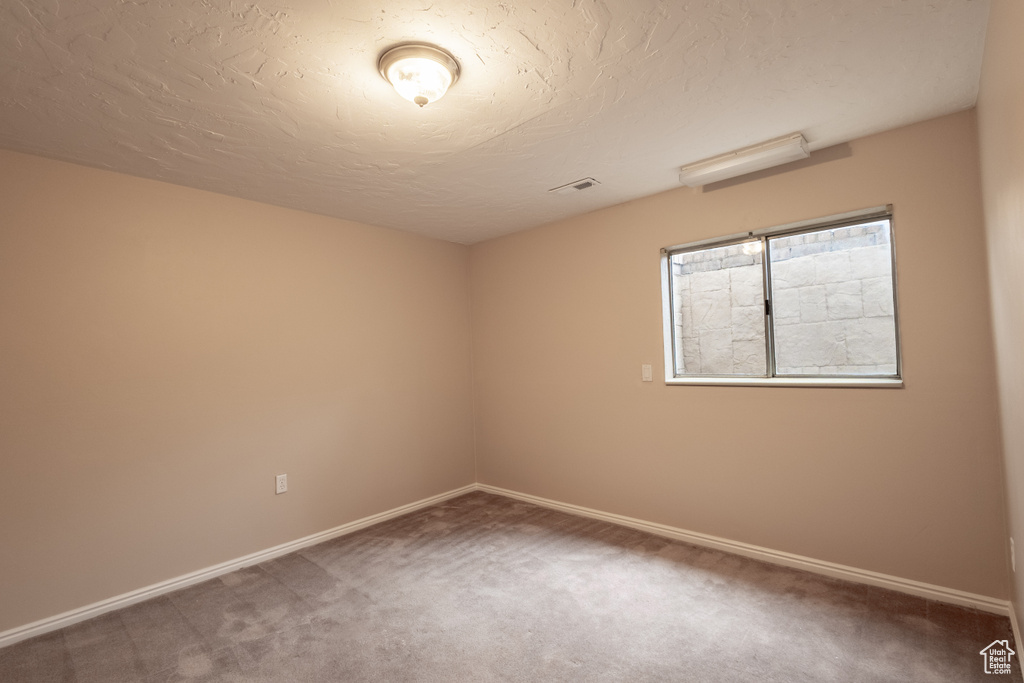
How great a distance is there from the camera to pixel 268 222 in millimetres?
3361

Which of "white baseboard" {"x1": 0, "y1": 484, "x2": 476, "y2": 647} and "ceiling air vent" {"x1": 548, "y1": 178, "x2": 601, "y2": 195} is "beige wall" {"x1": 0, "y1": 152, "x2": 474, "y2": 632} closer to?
"white baseboard" {"x1": 0, "y1": 484, "x2": 476, "y2": 647}

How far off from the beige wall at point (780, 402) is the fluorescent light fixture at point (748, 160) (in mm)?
183

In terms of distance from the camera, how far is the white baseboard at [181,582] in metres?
2.39

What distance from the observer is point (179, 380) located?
292 cm

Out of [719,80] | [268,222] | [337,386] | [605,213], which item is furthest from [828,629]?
[268,222]

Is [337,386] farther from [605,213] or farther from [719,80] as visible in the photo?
[719,80]

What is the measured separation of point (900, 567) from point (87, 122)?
14.5 ft

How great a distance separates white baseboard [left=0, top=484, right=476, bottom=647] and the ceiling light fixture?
292cm

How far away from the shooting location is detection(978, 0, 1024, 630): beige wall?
4.45ft

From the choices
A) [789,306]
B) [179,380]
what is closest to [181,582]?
[179,380]

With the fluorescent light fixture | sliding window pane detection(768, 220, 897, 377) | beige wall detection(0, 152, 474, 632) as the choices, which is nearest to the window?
sliding window pane detection(768, 220, 897, 377)

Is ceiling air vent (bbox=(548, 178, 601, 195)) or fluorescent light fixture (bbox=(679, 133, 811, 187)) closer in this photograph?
fluorescent light fixture (bbox=(679, 133, 811, 187))

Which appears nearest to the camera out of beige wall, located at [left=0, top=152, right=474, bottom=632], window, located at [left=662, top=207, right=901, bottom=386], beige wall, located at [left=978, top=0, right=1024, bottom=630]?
beige wall, located at [left=978, top=0, right=1024, bottom=630]

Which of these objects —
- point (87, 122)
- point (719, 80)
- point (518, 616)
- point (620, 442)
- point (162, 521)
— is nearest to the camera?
point (719, 80)
